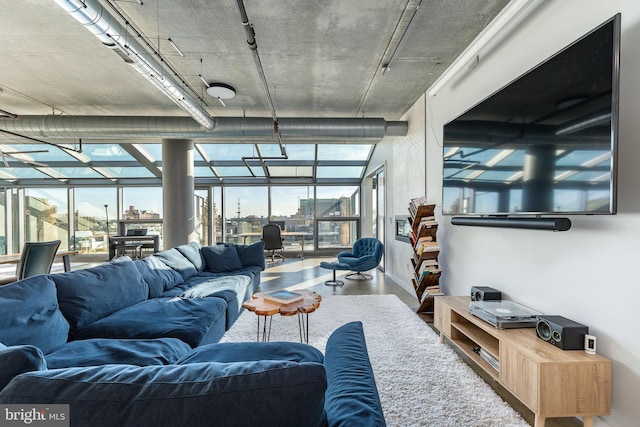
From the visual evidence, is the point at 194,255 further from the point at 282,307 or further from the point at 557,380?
the point at 557,380

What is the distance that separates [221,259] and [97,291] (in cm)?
202

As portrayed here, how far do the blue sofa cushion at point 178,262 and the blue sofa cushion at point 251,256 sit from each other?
811 mm

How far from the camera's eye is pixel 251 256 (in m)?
4.51

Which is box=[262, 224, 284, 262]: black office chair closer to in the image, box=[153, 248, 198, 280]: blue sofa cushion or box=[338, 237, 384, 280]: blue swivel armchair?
box=[338, 237, 384, 280]: blue swivel armchair

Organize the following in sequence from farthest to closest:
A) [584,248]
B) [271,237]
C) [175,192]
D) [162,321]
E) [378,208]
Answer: [271,237] → [378,208] → [175,192] → [162,321] → [584,248]

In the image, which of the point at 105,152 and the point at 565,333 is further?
the point at 105,152

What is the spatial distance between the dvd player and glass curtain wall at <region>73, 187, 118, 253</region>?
30.2ft

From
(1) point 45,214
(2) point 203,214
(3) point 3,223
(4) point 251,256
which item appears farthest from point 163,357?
(3) point 3,223

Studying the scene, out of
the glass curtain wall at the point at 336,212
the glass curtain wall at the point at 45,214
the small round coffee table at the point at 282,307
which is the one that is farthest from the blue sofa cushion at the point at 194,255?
the glass curtain wall at the point at 45,214

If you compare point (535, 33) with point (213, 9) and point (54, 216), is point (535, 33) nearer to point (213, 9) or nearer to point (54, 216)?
point (213, 9)

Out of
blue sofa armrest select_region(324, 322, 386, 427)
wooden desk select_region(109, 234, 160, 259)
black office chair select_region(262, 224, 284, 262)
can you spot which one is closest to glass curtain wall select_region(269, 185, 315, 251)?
black office chair select_region(262, 224, 284, 262)

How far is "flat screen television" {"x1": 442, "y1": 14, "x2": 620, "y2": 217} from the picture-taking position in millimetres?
1468

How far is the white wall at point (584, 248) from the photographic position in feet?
4.88

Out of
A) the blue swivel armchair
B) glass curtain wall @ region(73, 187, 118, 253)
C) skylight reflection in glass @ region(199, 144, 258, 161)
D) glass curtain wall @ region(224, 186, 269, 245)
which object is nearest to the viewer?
the blue swivel armchair
